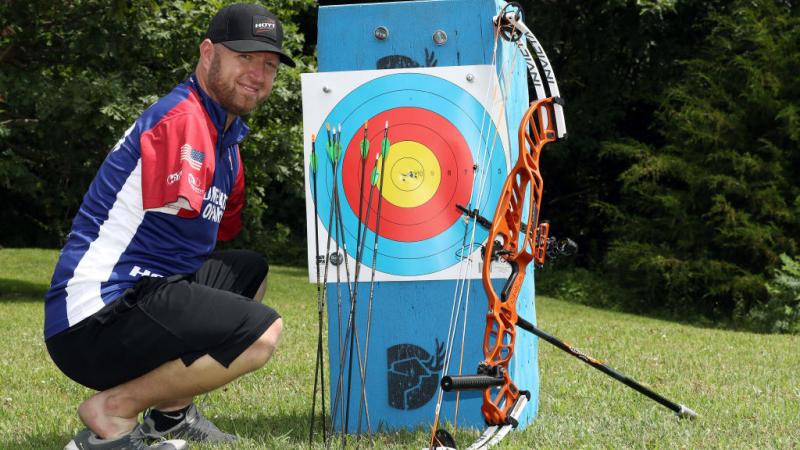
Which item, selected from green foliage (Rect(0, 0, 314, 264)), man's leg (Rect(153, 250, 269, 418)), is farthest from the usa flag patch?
green foliage (Rect(0, 0, 314, 264))

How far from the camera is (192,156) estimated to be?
2.79 metres

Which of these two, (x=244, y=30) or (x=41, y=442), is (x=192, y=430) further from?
(x=244, y=30)


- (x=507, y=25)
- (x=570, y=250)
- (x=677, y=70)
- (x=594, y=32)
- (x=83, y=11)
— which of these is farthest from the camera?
(x=594, y=32)

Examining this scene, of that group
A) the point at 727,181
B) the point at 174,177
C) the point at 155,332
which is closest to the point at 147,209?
the point at 174,177

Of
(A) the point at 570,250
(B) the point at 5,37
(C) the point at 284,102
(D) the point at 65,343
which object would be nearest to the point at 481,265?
(A) the point at 570,250

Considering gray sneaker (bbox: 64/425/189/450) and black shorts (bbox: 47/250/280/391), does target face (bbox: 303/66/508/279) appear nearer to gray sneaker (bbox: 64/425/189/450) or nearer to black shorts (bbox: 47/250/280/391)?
black shorts (bbox: 47/250/280/391)

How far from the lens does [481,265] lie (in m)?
3.46

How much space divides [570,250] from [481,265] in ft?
1.39

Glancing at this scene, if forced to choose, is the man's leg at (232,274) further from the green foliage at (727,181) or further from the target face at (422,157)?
the green foliage at (727,181)

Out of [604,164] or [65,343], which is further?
[604,164]

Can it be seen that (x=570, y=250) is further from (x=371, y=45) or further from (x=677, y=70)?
(x=677, y=70)

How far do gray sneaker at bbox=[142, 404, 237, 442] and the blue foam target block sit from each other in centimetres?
42

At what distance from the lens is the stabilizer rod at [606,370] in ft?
10.2

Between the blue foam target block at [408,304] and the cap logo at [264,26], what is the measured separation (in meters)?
0.41
